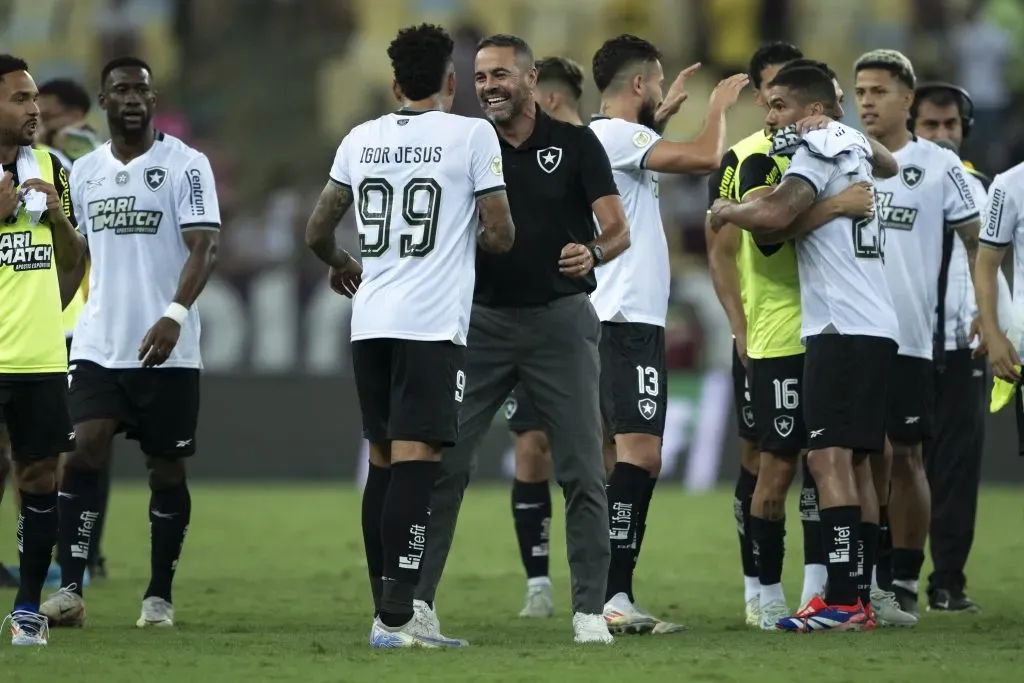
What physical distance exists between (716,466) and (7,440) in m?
11.3

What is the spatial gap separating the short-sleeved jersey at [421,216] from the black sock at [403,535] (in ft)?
1.87

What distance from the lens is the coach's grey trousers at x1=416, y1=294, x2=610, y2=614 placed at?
7.49 meters

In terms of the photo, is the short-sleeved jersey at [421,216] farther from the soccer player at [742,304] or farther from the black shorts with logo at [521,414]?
the black shorts with logo at [521,414]

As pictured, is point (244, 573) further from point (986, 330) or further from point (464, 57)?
point (464, 57)

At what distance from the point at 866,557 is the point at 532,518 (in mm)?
2060

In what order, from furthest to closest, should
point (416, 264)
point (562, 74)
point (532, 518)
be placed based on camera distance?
point (532, 518) < point (562, 74) < point (416, 264)

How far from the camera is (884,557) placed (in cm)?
934

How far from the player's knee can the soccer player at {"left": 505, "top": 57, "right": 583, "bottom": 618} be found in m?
1.85

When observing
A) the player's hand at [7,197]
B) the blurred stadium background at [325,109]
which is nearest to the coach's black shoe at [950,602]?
the player's hand at [7,197]

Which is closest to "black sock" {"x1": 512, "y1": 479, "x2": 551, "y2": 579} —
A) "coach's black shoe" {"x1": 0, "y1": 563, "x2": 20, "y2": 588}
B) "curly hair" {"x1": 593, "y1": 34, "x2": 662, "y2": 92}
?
"curly hair" {"x1": 593, "y1": 34, "x2": 662, "y2": 92}

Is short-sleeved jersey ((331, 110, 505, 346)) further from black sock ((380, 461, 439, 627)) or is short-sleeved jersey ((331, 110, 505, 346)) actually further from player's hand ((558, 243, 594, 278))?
black sock ((380, 461, 439, 627))

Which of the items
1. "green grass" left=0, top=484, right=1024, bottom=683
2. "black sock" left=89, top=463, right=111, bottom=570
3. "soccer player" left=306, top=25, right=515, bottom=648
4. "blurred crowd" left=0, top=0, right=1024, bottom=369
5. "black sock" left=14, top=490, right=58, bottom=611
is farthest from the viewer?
"blurred crowd" left=0, top=0, right=1024, bottom=369

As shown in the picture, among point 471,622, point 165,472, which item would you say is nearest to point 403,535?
point 471,622

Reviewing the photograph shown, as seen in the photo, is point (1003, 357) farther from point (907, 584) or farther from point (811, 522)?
point (907, 584)
